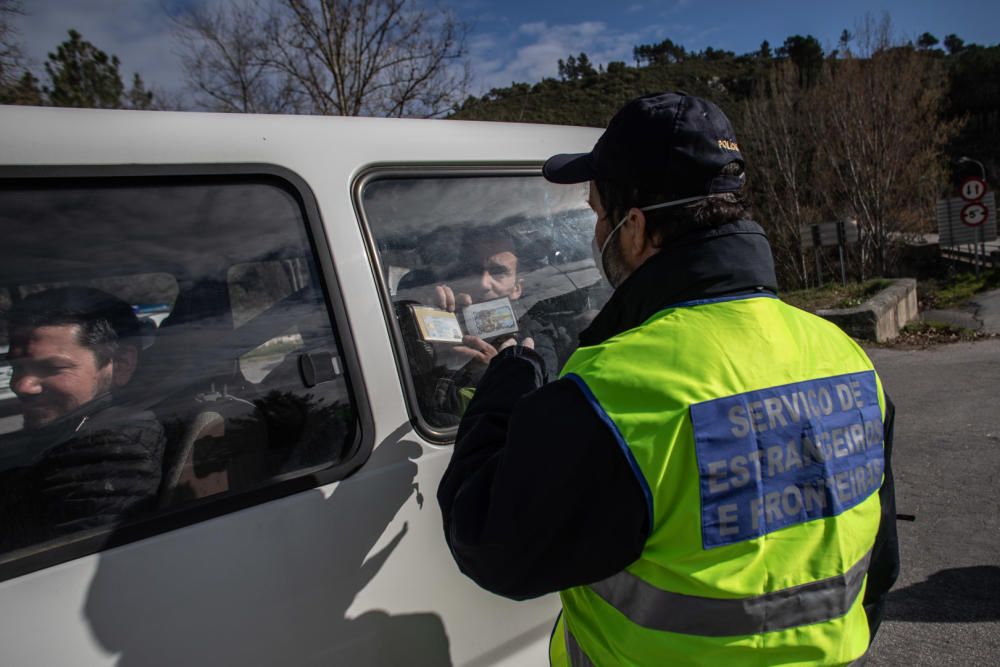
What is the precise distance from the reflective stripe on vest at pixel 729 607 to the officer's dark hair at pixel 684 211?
653 mm

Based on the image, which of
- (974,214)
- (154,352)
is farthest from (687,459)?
(974,214)

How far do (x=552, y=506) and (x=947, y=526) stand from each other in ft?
12.3

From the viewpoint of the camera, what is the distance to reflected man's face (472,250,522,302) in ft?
6.41

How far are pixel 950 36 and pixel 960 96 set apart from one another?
1626 inches

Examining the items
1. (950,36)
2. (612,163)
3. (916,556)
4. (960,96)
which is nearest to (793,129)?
(916,556)

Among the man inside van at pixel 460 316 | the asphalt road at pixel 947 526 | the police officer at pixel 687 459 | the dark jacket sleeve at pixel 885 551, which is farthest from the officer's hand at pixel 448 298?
the asphalt road at pixel 947 526

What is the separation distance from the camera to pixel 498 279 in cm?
199

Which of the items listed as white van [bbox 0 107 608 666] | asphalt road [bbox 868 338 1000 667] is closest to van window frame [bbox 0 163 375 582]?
white van [bbox 0 107 608 666]

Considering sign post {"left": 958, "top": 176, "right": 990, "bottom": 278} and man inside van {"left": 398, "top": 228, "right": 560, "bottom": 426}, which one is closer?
man inside van {"left": 398, "top": 228, "right": 560, "bottom": 426}

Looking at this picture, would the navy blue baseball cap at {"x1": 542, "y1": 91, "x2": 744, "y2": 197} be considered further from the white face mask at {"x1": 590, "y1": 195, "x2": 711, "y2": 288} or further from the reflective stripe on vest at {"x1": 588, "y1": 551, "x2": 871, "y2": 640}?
the reflective stripe on vest at {"x1": 588, "y1": 551, "x2": 871, "y2": 640}

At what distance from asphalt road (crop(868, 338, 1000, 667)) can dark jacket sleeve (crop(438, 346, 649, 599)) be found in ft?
7.81

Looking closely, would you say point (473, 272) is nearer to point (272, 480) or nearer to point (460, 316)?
point (460, 316)

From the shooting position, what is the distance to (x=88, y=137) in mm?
1385

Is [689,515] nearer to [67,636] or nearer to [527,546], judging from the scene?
[527,546]
